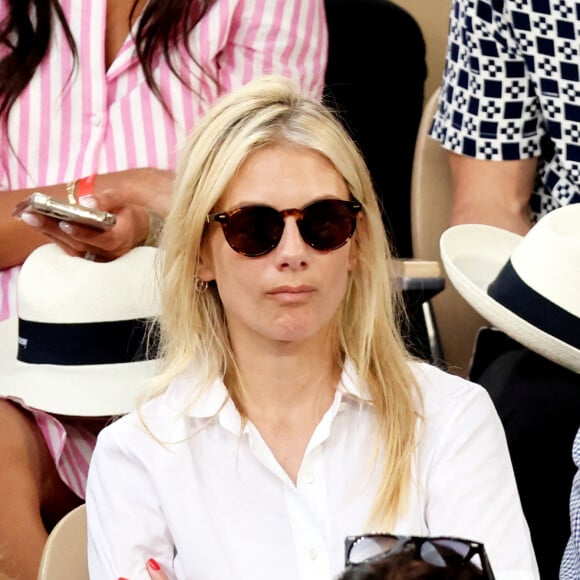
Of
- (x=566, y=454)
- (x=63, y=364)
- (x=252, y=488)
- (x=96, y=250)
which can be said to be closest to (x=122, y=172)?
(x=96, y=250)

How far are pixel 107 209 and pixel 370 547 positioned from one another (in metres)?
1.12

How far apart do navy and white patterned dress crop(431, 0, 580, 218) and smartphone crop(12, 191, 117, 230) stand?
84 cm

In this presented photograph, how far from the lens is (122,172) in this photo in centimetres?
222

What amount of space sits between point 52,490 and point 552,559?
2.60 feet

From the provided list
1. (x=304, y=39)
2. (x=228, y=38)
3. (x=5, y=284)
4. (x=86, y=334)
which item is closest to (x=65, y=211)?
(x=86, y=334)

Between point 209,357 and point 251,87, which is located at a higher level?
point 251,87

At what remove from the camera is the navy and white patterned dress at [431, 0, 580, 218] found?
2398 mm

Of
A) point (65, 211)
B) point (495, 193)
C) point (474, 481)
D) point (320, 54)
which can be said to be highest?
point (320, 54)

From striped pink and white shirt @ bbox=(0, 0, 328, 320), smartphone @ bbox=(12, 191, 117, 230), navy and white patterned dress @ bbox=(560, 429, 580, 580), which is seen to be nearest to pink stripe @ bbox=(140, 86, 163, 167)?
striped pink and white shirt @ bbox=(0, 0, 328, 320)

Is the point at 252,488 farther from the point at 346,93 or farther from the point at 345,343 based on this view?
the point at 346,93

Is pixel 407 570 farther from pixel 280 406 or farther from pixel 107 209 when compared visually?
pixel 107 209

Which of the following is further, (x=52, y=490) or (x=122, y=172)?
(x=122, y=172)

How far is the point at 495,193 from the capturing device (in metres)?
2.47

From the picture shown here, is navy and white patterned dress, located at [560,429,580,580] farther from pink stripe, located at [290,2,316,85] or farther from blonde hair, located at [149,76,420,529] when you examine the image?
pink stripe, located at [290,2,316,85]
